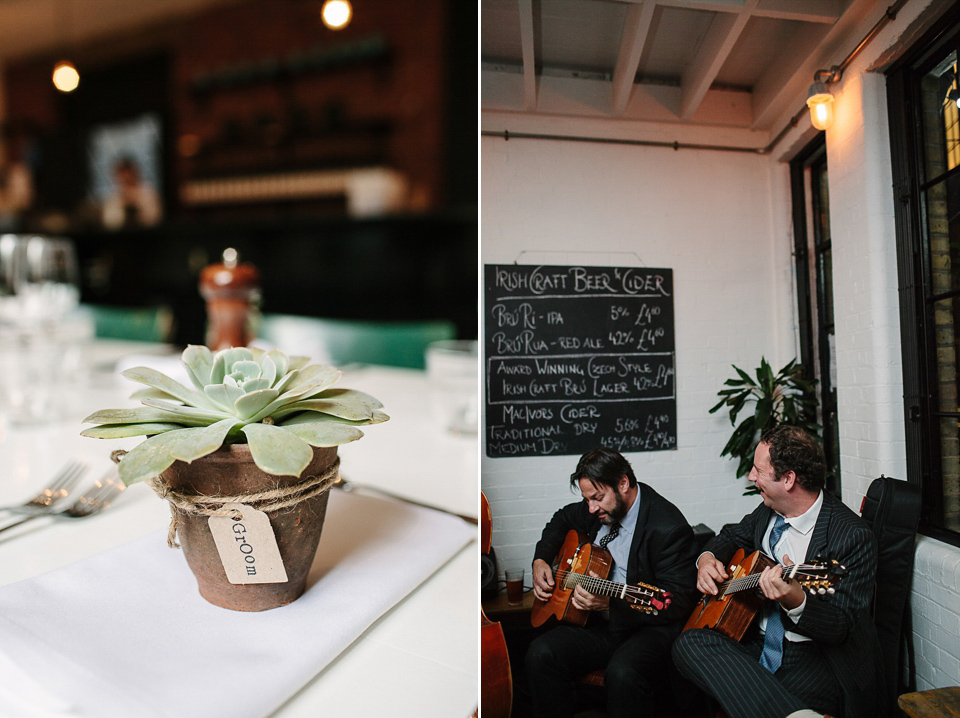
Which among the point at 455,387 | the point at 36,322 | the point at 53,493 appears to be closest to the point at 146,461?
the point at 53,493

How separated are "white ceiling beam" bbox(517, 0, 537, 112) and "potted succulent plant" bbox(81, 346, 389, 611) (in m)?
0.25

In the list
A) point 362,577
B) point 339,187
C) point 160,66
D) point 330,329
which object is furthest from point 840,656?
point 160,66

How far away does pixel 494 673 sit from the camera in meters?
0.40

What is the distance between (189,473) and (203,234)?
534cm

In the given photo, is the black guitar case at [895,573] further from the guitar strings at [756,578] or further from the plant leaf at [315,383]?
the plant leaf at [315,383]

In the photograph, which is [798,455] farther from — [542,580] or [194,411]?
[194,411]

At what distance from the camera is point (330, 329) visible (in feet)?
7.17

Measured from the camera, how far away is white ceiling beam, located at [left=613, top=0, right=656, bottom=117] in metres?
0.43

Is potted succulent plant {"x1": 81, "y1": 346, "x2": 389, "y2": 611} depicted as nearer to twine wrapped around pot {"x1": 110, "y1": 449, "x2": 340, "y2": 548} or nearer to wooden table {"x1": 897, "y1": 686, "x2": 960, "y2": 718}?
twine wrapped around pot {"x1": 110, "y1": 449, "x2": 340, "y2": 548}

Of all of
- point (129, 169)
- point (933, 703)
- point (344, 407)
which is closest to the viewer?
point (933, 703)

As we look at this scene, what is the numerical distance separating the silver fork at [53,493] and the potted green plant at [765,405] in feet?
2.32

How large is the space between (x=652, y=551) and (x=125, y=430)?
378mm

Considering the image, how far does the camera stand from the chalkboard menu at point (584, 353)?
433mm

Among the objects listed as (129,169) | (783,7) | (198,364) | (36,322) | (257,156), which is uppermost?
(129,169)
